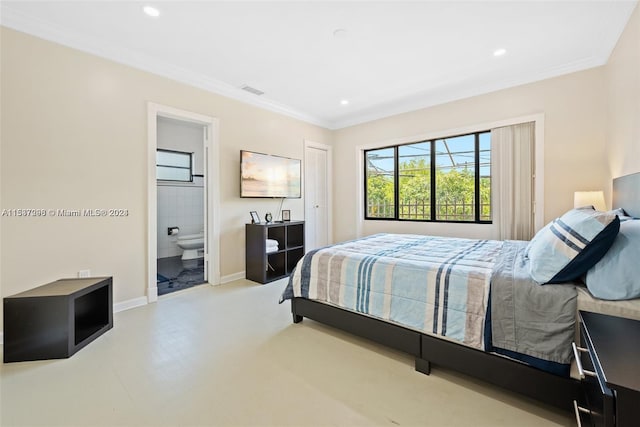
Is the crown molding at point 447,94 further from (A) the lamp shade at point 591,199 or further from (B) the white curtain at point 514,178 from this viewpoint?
(A) the lamp shade at point 591,199

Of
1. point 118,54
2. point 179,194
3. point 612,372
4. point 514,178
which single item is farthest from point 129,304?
point 514,178

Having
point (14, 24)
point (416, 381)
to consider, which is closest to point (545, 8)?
point (416, 381)

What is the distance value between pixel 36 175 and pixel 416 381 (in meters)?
3.55

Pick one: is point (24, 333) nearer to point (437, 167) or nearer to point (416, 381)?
point (416, 381)

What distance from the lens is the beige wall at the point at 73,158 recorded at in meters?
2.34

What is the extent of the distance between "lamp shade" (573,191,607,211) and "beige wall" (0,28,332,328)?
463 cm

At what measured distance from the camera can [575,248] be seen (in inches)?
54.9

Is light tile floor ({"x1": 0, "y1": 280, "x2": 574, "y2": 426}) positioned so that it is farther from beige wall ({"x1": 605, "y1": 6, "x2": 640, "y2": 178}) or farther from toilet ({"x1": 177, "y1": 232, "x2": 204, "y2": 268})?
toilet ({"x1": 177, "y1": 232, "x2": 204, "y2": 268})

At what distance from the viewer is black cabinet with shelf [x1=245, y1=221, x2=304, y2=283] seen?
3.86 m

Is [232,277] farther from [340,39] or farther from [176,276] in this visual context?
[340,39]

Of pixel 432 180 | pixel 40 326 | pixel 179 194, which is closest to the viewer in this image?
pixel 40 326

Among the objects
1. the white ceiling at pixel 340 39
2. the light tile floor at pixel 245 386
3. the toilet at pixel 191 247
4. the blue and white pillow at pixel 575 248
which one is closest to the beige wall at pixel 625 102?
the white ceiling at pixel 340 39

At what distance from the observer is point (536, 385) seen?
1.43 meters

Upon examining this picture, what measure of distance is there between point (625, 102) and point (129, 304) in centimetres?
524
